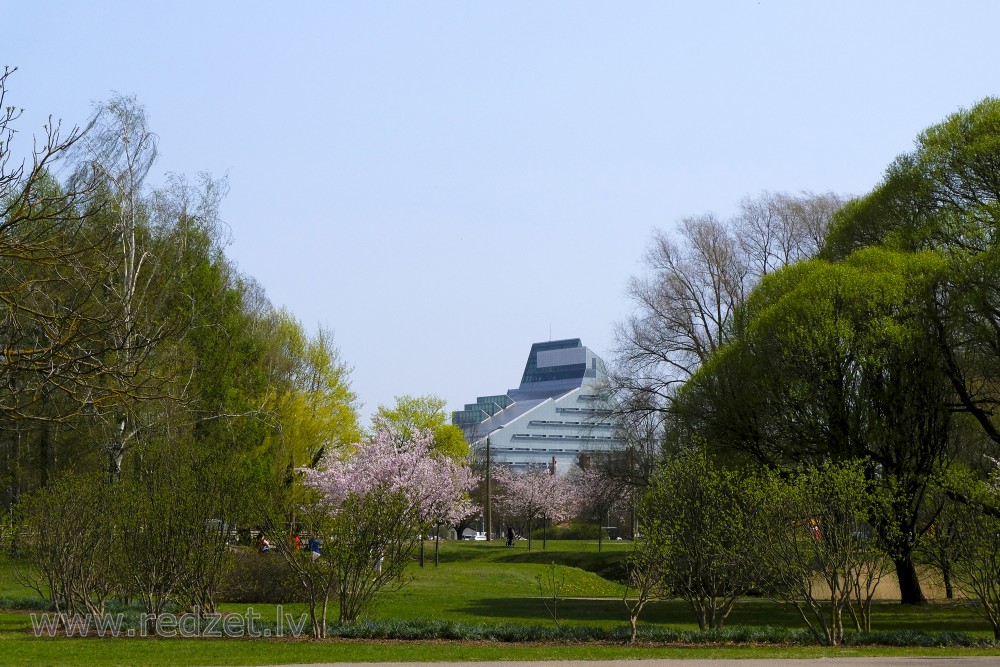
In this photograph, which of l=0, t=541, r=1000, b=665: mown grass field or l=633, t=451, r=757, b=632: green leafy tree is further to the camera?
l=633, t=451, r=757, b=632: green leafy tree

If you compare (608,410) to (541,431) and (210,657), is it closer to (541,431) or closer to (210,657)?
(210,657)

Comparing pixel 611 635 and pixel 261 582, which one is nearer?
pixel 611 635

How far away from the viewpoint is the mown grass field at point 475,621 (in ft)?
47.6

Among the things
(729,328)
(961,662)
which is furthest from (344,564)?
(729,328)

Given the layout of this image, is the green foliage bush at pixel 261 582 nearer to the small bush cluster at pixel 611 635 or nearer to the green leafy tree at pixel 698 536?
the small bush cluster at pixel 611 635

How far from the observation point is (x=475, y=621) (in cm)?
2183

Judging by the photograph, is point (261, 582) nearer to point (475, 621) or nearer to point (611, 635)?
point (475, 621)

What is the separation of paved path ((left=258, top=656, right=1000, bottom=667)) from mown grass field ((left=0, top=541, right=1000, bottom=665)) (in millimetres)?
639

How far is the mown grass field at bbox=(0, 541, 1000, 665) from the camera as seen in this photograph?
14508 millimetres

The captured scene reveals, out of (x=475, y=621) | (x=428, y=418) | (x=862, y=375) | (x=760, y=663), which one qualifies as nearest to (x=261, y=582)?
(x=475, y=621)

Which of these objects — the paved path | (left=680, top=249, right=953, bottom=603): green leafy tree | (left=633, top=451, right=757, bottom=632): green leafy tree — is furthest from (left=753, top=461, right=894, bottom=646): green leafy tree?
(left=680, top=249, right=953, bottom=603): green leafy tree

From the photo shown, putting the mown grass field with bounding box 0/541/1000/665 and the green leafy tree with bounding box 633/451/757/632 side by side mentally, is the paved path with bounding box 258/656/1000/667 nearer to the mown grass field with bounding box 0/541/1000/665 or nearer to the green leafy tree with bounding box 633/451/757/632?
the mown grass field with bounding box 0/541/1000/665

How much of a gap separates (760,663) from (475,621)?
869 centimetres

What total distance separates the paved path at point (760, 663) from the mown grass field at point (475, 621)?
639 mm
